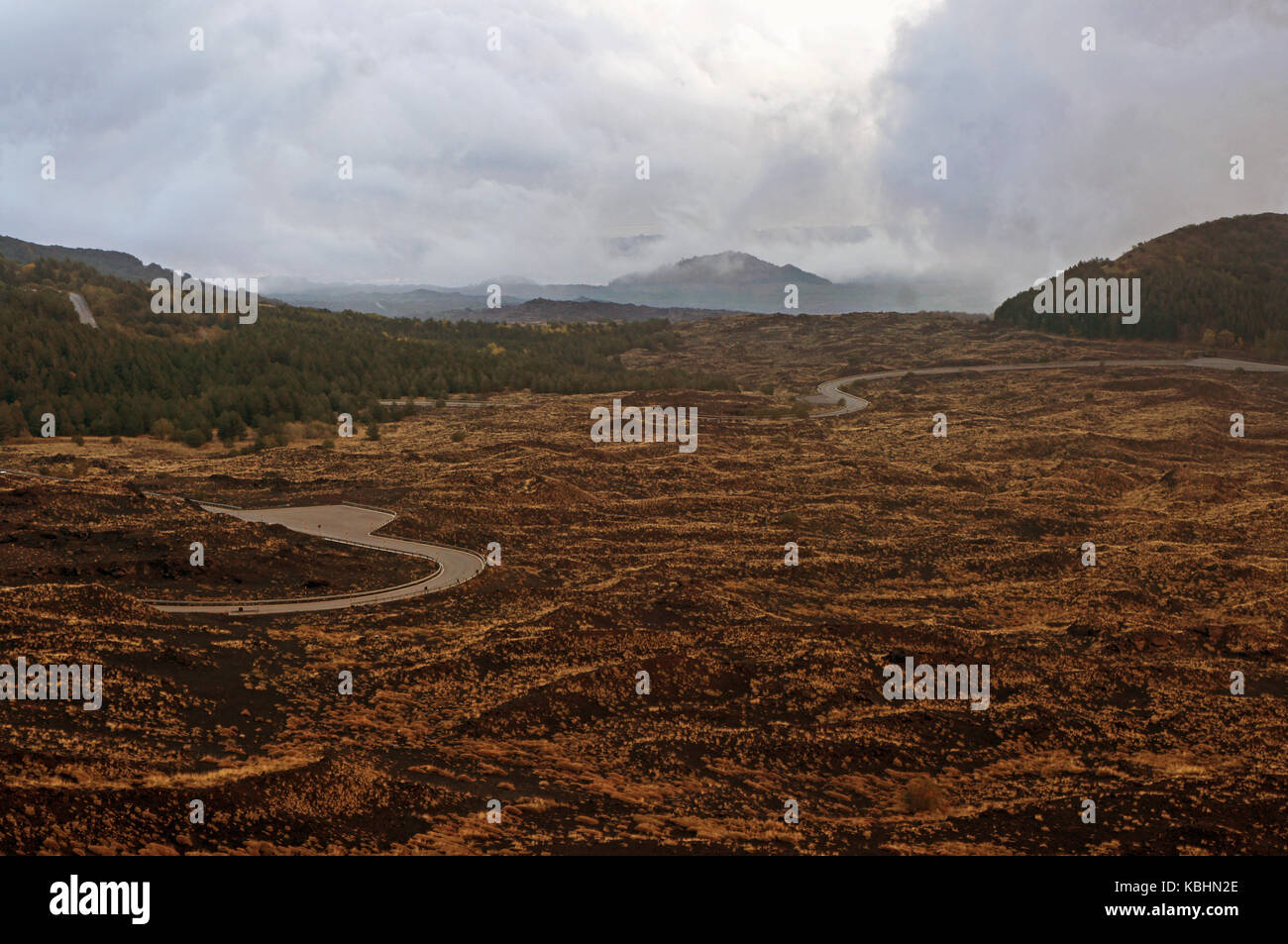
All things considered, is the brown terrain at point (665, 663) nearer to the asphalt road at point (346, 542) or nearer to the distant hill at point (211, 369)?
the asphalt road at point (346, 542)

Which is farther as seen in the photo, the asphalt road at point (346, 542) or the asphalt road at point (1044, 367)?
the asphalt road at point (1044, 367)

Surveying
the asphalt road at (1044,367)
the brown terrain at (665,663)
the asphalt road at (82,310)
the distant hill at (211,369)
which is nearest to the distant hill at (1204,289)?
the asphalt road at (1044,367)

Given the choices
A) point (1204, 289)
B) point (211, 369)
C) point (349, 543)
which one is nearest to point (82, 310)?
point (211, 369)

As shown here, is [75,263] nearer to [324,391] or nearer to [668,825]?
[324,391]

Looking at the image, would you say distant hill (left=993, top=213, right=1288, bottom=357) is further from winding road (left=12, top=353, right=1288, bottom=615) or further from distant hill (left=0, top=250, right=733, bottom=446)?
winding road (left=12, top=353, right=1288, bottom=615)

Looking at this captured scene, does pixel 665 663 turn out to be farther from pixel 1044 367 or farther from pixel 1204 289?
pixel 1204 289

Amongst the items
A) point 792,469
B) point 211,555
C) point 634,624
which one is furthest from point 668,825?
point 792,469
